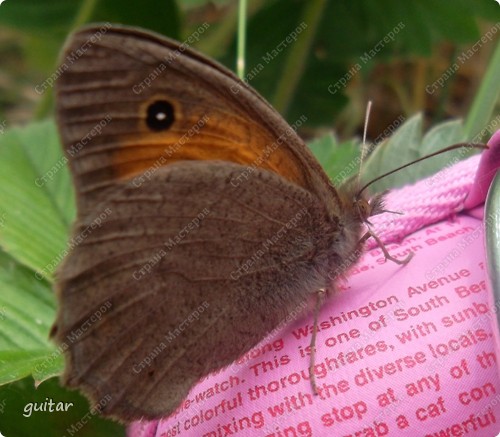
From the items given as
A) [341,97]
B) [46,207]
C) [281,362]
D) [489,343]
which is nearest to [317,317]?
[281,362]

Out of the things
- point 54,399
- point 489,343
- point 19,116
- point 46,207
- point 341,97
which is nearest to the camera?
point 489,343

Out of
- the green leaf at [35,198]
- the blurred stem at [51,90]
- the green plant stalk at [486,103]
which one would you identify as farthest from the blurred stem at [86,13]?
the green plant stalk at [486,103]

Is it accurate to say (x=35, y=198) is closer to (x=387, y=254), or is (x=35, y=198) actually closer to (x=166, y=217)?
(x=166, y=217)

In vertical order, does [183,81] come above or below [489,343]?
above

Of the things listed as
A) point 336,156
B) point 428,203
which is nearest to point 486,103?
point 336,156

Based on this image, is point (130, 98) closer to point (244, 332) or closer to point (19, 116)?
point (244, 332)

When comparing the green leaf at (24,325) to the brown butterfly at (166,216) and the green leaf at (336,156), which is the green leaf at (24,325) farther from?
the green leaf at (336,156)

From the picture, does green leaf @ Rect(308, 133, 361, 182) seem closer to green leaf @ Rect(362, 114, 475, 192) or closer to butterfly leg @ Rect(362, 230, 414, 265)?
green leaf @ Rect(362, 114, 475, 192)
